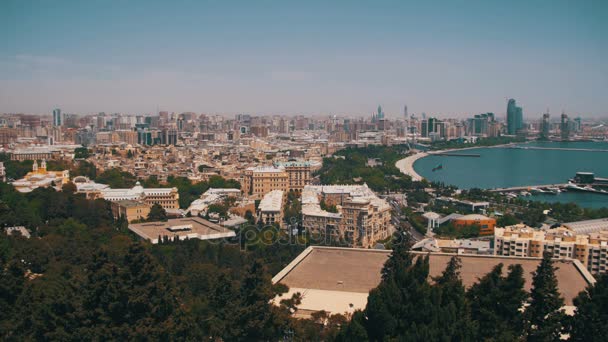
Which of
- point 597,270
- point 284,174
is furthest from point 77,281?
point 284,174

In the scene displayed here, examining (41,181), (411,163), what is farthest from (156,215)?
(411,163)

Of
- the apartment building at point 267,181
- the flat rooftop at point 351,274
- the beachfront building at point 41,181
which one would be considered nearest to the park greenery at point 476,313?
the flat rooftop at point 351,274

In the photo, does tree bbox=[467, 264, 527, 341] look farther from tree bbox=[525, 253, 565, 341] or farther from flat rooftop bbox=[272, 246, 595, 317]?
flat rooftop bbox=[272, 246, 595, 317]

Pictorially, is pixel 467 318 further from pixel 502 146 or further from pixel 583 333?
pixel 502 146

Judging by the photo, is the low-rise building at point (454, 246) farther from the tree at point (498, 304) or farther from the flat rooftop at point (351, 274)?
the tree at point (498, 304)

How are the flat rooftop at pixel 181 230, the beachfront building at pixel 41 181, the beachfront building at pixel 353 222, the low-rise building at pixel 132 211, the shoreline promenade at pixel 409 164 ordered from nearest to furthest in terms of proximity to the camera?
the flat rooftop at pixel 181 230, the beachfront building at pixel 353 222, the low-rise building at pixel 132 211, the beachfront building at pixel 41 181, the shoreline promenade at pixel 409 164

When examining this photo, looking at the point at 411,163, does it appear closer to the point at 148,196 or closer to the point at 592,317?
the point at 148,196
